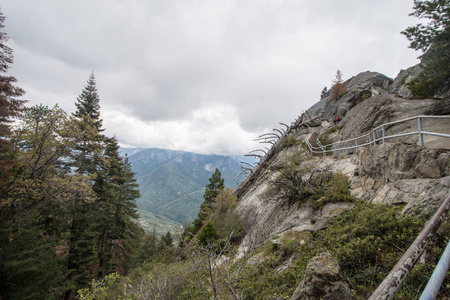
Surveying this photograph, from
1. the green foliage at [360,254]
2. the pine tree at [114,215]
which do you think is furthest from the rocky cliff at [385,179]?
the pine tree at [114,215]

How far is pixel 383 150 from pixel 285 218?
4480mm

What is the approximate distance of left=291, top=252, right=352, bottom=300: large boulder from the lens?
8.77ft

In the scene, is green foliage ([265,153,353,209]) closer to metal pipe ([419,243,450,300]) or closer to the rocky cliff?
the rocky cliff

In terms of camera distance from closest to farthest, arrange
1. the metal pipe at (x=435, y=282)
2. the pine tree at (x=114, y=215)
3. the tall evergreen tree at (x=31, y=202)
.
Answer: the metal pipe at (x=435, y=282)
the tall evergreen tree at (x=31, y=202)
the pine tree at (x=114, y=215)

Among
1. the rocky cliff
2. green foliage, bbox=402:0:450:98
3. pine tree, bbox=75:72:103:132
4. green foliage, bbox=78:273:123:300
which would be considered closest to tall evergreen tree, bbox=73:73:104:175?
pine tree, bbox=75:72:103:132

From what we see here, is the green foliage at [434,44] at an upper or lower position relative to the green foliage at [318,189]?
upper

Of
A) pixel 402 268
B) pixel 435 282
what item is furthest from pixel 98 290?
pixel 435 282

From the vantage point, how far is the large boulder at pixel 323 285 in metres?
2.67

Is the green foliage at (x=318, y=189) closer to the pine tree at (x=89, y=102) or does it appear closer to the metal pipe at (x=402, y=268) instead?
the metal pipe at (x=402, y=268)

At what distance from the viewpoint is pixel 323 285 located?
8.91 ft

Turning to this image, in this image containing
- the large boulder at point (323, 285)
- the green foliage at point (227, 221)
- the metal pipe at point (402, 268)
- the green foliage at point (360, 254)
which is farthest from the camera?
the green foliage at point (227, 221)

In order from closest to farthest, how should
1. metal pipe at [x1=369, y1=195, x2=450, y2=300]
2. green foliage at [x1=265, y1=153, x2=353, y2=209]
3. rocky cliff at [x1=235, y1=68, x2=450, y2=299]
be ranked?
metal pipe at [x1=369, y1=195, x2=450, y2=300]
rocky cliff at [x1=235, y1=68, x2=450, y2=299]
green foliage at [x1=265, y1=153, x2=353, y2=209]

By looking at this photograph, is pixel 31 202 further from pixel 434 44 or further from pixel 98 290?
pixel 434 44

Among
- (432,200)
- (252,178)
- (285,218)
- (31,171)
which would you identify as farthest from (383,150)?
(31,171)
